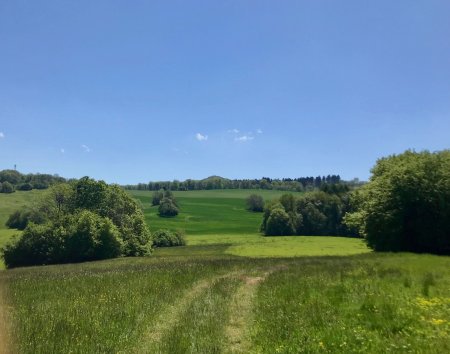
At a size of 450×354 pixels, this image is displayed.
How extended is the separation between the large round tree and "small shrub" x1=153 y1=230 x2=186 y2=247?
5554cm

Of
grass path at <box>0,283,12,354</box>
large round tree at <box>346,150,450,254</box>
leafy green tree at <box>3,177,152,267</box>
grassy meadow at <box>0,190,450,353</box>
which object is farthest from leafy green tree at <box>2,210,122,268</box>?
grass path at <box>0,283,12,354</box>

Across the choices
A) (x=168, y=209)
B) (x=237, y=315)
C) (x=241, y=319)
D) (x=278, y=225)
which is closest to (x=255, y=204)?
(x=168, y=209)

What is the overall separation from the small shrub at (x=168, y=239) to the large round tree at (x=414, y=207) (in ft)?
→ 182

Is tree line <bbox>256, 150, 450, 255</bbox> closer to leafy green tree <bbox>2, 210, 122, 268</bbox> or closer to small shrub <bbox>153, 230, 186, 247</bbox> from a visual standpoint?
leafy green tree <bbox>2, 210, 122, 268</bbox>

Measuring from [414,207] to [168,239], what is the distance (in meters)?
60.8

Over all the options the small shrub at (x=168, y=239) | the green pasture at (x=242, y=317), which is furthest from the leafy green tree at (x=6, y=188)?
the green pasture at (x=242, y=317)

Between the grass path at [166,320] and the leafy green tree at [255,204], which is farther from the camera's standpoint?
the leafy green tree at [255,204]

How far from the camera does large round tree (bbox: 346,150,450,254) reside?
44.0 metres

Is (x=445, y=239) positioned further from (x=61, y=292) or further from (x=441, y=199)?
(x=61, y=292)

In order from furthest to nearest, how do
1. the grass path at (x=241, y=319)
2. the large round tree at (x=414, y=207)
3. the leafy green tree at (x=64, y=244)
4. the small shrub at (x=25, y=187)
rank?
the small shrub at (x=25, y=187) → the leafy green tree at (x=64, y=244) → the large round tree at (x=414, y=207) → the grass path at (x=241, y=319)

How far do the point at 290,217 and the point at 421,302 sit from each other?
350 feet

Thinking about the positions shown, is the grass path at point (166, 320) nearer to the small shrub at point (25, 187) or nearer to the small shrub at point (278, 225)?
the small shrub at point (278, 225)

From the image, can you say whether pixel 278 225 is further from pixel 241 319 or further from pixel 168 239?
pixel 241 319

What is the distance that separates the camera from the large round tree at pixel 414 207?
1734 inches
